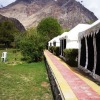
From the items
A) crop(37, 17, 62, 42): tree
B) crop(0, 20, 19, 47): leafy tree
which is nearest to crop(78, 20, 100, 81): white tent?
crop(0, 20, 19, 47): leafy tree

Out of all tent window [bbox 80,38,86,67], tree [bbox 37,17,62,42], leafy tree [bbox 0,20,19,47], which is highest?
tree [bbox 37,17,62,42]

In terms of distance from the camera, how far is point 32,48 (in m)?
27.3

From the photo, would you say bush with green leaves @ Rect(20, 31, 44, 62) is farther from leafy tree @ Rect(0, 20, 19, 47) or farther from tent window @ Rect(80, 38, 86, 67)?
leafy tree @ Rect(0, 20, 19, 47)

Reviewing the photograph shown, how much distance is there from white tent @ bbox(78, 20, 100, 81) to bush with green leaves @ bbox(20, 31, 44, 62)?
11168mm

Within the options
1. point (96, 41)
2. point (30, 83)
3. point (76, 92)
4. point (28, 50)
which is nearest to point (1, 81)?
point (30, 83)

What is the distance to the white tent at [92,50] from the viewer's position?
38.4ft

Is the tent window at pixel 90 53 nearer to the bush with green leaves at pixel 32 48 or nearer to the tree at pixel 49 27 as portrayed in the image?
the bush with green leaves at pixel 32 48

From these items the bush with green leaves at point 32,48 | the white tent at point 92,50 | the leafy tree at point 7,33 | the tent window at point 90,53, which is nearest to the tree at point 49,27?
the leafy tree at point 7,33

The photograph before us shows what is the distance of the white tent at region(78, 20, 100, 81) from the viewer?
11698 millimetres

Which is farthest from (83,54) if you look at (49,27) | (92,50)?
(49,27)

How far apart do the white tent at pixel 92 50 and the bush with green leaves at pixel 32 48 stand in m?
11.2

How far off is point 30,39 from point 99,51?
16.9 meters

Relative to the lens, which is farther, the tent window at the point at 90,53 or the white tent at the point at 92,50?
the tent window at the point at 90,53

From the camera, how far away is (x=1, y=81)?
14.5 meters
